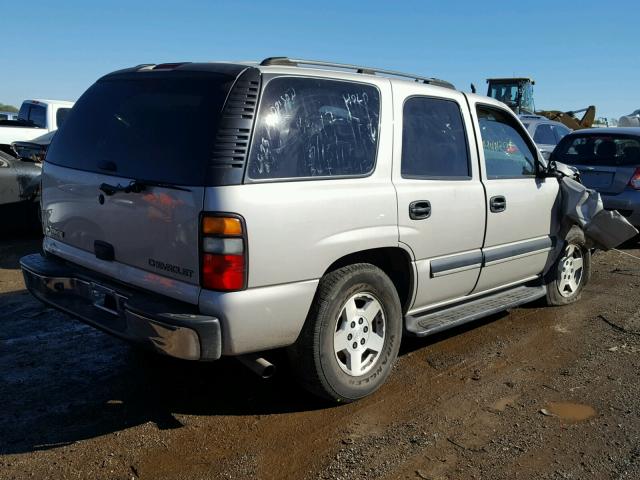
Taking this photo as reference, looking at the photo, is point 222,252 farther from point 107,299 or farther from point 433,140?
point 433,140

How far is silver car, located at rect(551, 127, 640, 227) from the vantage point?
8148mm

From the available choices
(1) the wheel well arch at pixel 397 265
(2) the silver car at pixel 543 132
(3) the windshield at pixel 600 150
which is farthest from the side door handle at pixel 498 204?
(2) the silver car at pixel 543 132

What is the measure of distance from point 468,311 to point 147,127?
259cm

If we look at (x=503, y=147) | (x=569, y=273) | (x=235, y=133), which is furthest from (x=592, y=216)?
(x=235, y=133)

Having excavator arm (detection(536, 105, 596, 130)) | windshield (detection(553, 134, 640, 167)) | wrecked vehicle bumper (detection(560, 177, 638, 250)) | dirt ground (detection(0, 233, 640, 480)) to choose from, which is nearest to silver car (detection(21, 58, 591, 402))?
dirt ground (detection(0, 233, 640, 480))

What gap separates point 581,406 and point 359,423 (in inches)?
57.0

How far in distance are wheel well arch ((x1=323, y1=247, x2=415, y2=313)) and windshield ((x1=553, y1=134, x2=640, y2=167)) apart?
5.68 metres

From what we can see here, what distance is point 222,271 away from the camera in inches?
118

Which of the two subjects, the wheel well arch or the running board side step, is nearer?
the wheel well arch

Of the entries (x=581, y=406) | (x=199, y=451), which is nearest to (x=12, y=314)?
(x=199, y=451)

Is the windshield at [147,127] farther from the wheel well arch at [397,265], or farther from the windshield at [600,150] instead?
the windshield at [600,150]

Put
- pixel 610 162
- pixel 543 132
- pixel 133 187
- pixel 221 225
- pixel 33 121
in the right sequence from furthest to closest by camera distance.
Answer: pixel 543 132 → pixel 33 121 → pixel 610 162 → pixel 133 187 → pixel 221 225

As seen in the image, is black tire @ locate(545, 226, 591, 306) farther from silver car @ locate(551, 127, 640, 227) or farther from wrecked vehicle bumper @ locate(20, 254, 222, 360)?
wrecked vehicle bumper @ locate(20, 254, 222, 360)

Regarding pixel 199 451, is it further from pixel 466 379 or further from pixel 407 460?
pixel 466 379
